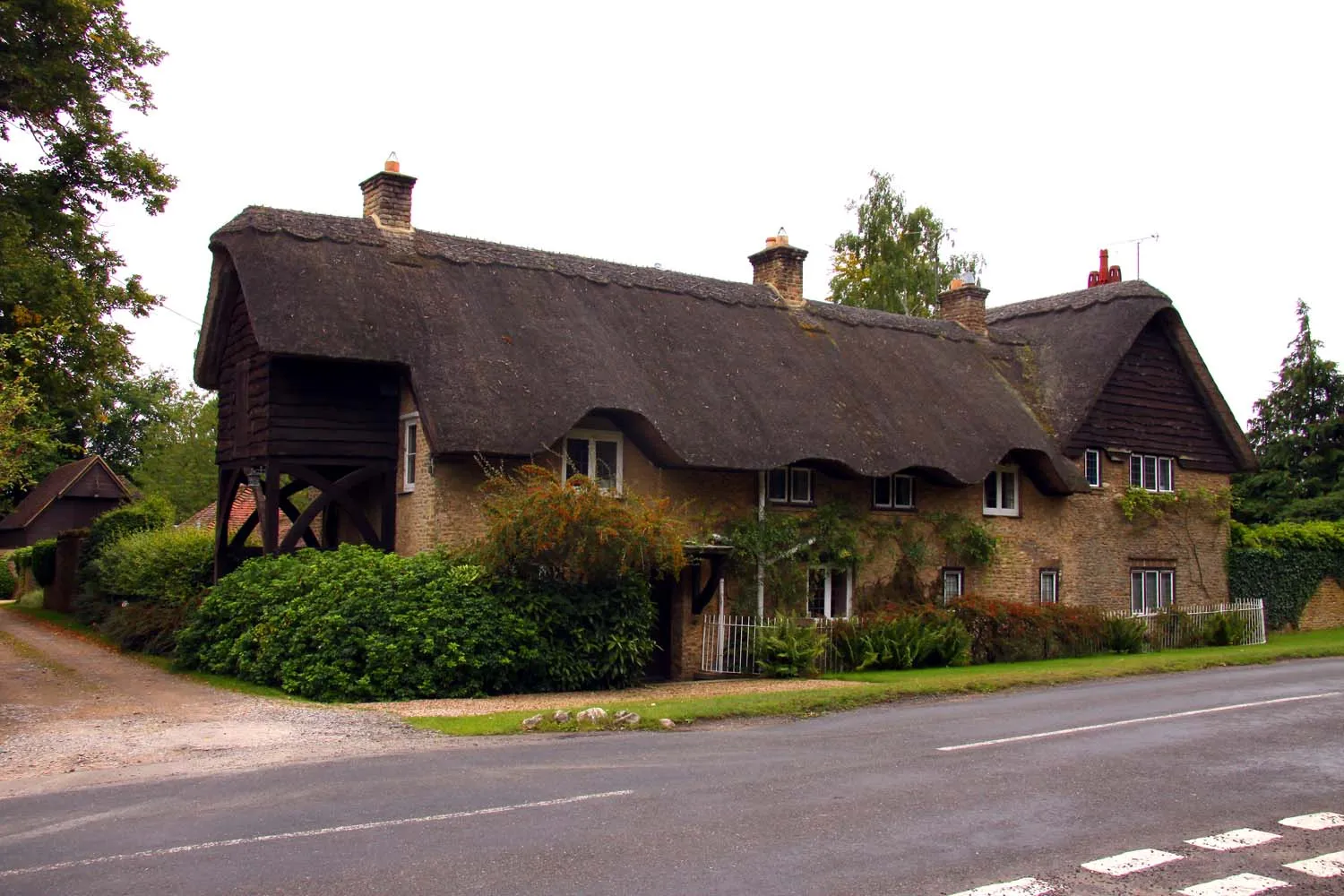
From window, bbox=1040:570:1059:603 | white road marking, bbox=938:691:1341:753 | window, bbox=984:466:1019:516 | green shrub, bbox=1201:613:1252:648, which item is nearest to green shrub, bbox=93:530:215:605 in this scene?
white road marking, bbox=938:691:1341:753

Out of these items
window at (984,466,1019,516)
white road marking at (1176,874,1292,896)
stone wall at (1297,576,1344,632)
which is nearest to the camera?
white road marking at (1176,874,1292,896)

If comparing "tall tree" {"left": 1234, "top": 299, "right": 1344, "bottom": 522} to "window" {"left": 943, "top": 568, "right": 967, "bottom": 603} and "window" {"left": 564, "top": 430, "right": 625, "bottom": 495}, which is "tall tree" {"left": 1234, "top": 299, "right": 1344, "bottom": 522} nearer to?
"window" {"left": 943, "top": 568, "right": 967, "bottom": 603}

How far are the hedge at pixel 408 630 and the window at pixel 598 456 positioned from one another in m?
3.41

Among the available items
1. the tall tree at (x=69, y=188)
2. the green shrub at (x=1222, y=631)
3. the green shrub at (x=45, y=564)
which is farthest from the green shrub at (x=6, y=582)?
the green shrub at (x=1222, y=631)

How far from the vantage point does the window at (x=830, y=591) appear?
25000mm

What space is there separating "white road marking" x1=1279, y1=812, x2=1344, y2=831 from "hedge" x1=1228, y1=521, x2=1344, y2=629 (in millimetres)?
25894

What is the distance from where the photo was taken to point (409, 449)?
21.8 m

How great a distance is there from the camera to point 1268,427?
4600cm

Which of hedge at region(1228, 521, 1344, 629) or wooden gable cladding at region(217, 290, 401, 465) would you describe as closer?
wooden gable cladding at region(217, 290, 401, 465)

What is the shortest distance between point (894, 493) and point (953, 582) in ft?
8.94

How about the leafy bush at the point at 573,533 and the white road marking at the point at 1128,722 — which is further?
the leafy bush at the point at 573,533

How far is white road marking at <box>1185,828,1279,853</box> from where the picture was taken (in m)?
7.84

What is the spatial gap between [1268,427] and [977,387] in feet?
74.8

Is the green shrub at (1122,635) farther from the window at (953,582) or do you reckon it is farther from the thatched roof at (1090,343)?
the thatched roof at (1090,343)
